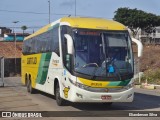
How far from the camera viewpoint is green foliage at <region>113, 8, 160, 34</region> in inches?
3671

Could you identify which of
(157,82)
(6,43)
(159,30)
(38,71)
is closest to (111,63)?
(38,71)

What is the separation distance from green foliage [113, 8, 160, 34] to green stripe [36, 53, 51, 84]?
2867 inches

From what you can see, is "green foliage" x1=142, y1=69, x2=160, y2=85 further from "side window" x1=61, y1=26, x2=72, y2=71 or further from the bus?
"side window" x1=61, y1=26, x2=72, y2=71

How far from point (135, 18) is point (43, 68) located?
243ft

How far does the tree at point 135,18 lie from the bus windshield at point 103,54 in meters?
77.3

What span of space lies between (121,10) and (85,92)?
8108 cm

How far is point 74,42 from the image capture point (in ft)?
52.1

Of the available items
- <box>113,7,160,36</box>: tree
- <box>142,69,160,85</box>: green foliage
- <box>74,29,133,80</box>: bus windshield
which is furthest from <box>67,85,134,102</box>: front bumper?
<box>113,7,160,36</box>: tree

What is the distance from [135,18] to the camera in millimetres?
92812

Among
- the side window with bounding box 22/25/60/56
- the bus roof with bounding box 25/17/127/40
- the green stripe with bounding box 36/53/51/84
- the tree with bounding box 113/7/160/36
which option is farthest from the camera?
the tree with bounding box 113/7/160/36

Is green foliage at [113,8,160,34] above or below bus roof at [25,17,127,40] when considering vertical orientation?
above

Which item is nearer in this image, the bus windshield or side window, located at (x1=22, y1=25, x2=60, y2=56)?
the bus windshield

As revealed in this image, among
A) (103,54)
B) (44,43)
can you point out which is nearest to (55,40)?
(44,43)

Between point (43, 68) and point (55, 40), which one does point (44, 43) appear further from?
point (55, 40)
